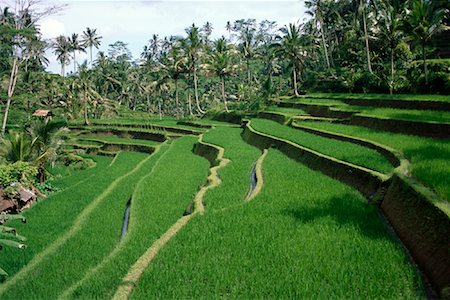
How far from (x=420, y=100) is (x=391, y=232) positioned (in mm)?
9865

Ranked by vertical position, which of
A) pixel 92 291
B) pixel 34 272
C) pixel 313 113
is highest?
pixel 313 113

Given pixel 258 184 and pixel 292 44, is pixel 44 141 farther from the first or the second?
pixel 292 44

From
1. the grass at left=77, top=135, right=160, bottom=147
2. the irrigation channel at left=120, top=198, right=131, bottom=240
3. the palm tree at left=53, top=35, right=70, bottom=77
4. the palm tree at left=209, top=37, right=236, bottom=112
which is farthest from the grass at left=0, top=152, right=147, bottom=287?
the palm tree at left=53, top=35, right=70, bottom=77

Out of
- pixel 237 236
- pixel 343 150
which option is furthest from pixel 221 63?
pixel 237 236

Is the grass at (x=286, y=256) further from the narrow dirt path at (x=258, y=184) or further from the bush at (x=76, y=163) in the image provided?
the bush at (x=76, y=163)

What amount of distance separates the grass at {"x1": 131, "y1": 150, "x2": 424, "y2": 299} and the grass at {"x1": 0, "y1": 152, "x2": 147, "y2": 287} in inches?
164

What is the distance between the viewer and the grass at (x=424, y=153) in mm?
5730

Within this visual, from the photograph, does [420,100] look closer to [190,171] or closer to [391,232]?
[190,171]

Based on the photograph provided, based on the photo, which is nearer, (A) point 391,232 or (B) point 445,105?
(A) point 391,232

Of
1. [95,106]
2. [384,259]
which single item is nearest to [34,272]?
[384,259]

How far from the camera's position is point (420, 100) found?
1419 cm

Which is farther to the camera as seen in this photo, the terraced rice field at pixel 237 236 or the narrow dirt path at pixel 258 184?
the narrow dirt path at pixel 258 184

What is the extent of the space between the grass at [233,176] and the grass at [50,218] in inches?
146

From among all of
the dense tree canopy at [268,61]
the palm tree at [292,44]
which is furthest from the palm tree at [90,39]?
the palm tree at [292,44]
